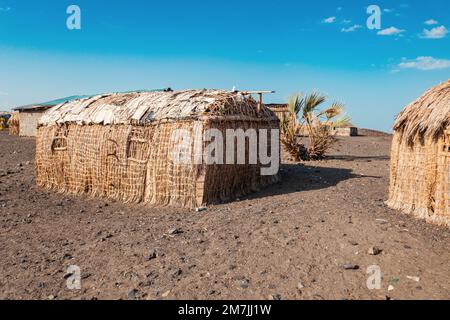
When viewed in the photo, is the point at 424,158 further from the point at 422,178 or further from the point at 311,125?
the point at 311,125

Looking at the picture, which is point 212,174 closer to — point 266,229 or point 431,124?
point 266,229

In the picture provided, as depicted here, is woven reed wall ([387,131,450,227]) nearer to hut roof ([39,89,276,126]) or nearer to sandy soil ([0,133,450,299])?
sandy soil ([0,133,450,299])

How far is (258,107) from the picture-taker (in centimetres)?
979

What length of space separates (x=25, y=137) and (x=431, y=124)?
1104 inches

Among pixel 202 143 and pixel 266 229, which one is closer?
pixel 266 229

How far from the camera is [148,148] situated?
9070 mm

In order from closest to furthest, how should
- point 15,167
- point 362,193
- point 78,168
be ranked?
point 362,193
point 78,168
point 15,167

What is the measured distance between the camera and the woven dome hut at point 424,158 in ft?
21.7

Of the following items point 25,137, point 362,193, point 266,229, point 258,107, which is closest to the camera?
point 266,229

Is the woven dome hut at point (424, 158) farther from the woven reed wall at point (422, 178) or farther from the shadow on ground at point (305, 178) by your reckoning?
the shadow on ground at point (305, 178)

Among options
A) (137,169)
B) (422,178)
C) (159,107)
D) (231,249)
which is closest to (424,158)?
(422,178)

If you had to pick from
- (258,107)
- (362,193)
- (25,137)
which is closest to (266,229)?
(362,193)

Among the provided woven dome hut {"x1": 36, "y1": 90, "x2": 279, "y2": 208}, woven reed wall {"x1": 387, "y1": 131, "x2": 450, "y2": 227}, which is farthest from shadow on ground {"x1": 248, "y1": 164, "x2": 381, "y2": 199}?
woven reed wall {"x1": 387, "y1": 131, "x2": 450, "y2": 227}
